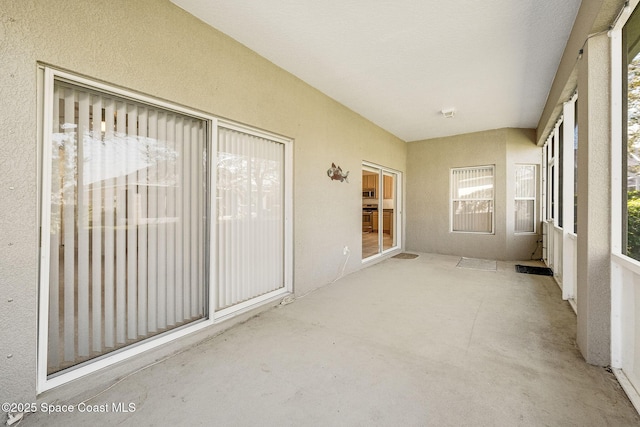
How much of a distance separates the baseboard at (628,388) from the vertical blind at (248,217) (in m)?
2.87

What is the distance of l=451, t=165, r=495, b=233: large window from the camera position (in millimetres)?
5859

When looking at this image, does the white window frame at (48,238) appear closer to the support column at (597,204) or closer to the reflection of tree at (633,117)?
the support column at (597,204)

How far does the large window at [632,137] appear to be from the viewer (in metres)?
1.66

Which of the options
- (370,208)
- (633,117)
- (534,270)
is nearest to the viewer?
(633,117)

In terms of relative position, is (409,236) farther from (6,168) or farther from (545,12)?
(6,168)

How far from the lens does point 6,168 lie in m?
1.40

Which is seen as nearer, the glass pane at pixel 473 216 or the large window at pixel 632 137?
the large window at pixel 632 137

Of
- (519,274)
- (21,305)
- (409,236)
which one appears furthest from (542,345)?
(409,236)

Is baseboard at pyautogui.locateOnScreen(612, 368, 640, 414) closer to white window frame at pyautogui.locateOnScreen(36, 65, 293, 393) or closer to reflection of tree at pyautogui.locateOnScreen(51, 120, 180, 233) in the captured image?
white window frame at pyautogui.locateOnScreen(36, 65, 293, 393)

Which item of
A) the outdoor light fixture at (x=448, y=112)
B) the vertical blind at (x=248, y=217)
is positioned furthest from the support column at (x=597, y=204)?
the vertical blind at (x=248, y=217)

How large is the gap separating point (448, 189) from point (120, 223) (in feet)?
20.4

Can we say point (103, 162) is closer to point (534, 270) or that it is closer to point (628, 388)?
point (628, 388)

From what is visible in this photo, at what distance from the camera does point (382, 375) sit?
181 cm

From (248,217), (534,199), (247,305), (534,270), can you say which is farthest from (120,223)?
(534,199)
